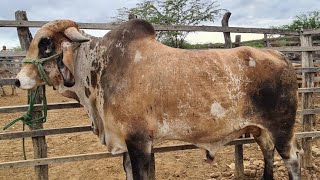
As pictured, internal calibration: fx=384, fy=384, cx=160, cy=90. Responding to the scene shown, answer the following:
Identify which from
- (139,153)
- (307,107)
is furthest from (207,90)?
(307,107)

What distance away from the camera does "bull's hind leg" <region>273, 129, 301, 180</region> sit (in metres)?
4.06

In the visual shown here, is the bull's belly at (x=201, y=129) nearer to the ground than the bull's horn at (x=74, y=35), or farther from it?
nearer to the ground

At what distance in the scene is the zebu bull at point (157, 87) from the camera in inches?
143

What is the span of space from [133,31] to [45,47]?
88 cm

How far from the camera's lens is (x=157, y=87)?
3633mm

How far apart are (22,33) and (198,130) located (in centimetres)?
233

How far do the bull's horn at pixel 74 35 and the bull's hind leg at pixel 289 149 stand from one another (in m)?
2.19

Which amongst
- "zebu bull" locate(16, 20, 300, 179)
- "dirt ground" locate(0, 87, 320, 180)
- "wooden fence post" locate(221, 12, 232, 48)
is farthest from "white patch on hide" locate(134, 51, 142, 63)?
"dirt ground" locate(0, 87, 320, 180)

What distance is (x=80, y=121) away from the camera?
9.72 m

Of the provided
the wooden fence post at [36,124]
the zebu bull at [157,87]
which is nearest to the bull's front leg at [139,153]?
the zebu bull at [157,87]

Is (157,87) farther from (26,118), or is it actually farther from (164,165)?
(164,165)

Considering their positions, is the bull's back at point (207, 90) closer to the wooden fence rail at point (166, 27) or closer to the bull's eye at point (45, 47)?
the bull's eye at point (45, 47)

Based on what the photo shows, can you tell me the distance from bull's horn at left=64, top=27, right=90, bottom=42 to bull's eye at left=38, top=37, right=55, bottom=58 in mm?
187

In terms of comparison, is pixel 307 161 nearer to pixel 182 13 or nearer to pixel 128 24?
pixel 128 24
